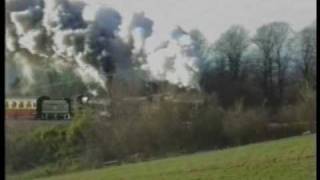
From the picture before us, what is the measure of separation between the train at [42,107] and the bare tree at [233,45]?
702mm

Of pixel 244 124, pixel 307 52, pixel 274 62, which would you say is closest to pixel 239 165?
pixel 244 124

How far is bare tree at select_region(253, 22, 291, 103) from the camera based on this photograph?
9.41 feet

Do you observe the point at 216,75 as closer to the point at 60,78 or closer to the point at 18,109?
the point at 60,78

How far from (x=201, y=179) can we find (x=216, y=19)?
78cm

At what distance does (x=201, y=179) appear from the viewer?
2.85 m

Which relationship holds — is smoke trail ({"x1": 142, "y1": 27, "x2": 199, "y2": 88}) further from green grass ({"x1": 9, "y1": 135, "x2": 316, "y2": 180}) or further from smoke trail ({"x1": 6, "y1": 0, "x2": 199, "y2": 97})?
green grass ({"x1": 9, "y1": 135, "x2": 316, "y2": 180})

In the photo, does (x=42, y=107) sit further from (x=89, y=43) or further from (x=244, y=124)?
(x=244, y=124)

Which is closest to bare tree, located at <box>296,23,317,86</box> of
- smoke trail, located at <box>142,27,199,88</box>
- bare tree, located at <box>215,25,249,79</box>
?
bare tree, located at <box>215,25,249,79</box>

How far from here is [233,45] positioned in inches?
112

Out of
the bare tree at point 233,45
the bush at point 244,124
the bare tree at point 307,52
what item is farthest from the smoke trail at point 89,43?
the bare tree at point 307,52

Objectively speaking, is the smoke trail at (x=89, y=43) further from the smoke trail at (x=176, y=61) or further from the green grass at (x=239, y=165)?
the green grass at (x=239, y=165)

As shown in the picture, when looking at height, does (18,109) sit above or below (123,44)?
below

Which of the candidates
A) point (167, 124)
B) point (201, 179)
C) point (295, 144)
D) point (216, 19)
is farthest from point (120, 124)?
point (295, 144)

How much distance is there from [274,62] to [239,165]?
54cm
